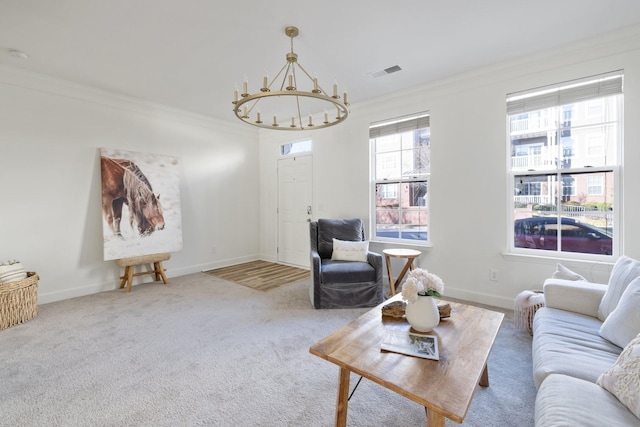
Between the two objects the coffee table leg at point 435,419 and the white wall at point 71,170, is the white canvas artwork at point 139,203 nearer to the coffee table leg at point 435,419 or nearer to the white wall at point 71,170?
the white wall at point 71,170

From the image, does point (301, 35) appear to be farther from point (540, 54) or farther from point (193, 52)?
point (540, 54)

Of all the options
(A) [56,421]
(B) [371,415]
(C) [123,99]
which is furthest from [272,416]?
(C) [123,99]

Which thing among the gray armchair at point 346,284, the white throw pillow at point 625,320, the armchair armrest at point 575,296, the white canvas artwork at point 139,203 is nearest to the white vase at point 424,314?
the white throw pillow at point 625,320

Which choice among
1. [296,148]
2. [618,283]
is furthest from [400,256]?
Result: [296,148]

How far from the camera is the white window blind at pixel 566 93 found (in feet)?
8.70

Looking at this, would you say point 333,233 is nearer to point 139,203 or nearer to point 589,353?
point 589,353

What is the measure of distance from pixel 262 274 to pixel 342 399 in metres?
3.42

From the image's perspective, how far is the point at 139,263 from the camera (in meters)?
3.93

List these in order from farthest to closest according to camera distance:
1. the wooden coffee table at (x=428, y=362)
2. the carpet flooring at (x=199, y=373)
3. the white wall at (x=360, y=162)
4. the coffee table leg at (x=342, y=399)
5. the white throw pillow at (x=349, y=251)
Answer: the white throw pillow at (x=349, y=251), the white wall at (x=360, y=162), the carpet flooring at (x=199, y=373), the coffee table leg at (x=342, y=399), the wooden coffee table at (x=428, y=362)

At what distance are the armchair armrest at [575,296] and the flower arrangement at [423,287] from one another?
3.59 feet

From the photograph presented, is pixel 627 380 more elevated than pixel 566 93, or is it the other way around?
pixel 566 93

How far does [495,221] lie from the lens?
3.22 meters

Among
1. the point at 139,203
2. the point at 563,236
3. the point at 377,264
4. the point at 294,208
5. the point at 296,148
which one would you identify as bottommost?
the point at 377,264

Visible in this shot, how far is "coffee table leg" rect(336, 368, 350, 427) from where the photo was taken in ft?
4.74
